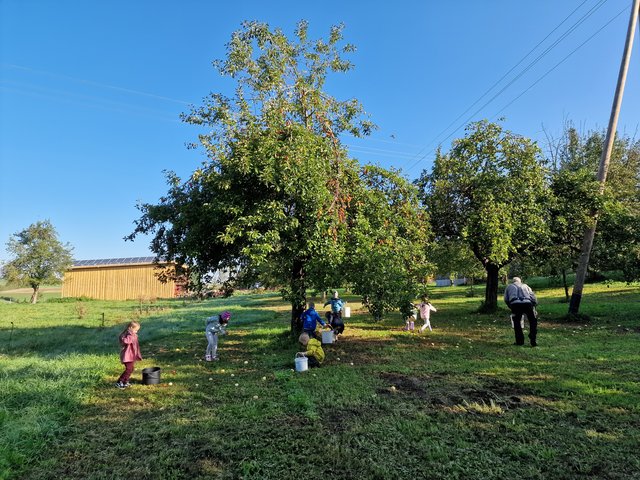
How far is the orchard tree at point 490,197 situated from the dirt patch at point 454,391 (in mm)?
8019

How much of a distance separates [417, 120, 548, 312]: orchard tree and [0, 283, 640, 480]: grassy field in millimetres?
4955

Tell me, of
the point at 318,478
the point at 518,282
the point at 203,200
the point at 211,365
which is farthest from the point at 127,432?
the point at 518,282

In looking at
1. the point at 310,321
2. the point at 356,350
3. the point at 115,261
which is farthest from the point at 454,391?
the point at 115,261

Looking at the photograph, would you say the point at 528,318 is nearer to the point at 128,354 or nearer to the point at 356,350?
the point at 356,350

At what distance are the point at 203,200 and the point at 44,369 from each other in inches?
203

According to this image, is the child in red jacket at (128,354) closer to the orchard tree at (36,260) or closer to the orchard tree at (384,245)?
the orchard tree at (384,245)

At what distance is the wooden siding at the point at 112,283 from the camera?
40062 mm

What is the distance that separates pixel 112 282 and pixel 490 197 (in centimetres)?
3846

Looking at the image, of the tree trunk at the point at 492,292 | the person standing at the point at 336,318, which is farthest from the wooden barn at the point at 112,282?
the tree trunk at the point at 492,292

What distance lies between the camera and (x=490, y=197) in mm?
14664

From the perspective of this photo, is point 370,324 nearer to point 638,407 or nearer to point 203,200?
point 203,200

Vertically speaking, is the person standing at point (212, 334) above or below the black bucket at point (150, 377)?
above

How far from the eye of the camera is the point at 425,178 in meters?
17.5

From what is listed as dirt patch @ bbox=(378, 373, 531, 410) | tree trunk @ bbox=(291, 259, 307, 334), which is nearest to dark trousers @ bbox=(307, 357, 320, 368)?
dirt patch @ bbox=(378, 373, 531, 410)
